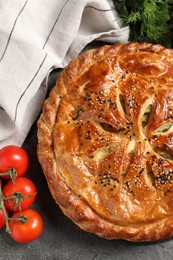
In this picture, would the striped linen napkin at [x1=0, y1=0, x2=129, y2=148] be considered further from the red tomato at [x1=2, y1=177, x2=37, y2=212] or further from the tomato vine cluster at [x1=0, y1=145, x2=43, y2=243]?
the red tomato at [x1=2, y1=177, x2=37, y2=212]

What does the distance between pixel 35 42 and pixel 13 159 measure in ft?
3.02

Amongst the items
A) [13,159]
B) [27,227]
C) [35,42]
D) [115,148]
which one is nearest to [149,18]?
[35,42]

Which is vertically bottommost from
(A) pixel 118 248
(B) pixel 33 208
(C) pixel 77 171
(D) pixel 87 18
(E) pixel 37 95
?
(A) pixel 118 248

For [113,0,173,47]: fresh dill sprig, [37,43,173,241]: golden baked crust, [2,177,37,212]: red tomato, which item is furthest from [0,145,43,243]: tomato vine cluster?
[113,0,173,47]: fresh dill sprig

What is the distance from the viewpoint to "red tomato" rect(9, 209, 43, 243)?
4008 millimetres

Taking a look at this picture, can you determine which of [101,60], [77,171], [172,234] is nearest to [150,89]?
[101,60]

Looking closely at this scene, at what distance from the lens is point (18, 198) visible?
395 centimetres

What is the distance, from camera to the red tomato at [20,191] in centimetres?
407

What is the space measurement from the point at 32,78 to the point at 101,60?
55 centimetres

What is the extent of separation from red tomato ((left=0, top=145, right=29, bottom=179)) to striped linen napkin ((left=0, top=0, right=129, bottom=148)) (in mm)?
157

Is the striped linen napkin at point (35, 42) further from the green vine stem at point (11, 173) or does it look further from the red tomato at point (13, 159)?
the green vine stem at point (11, 173)

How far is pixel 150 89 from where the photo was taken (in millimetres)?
4074

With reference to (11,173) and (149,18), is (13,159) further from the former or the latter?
(149,18)

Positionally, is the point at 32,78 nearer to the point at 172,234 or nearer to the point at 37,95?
the point at 37,95
